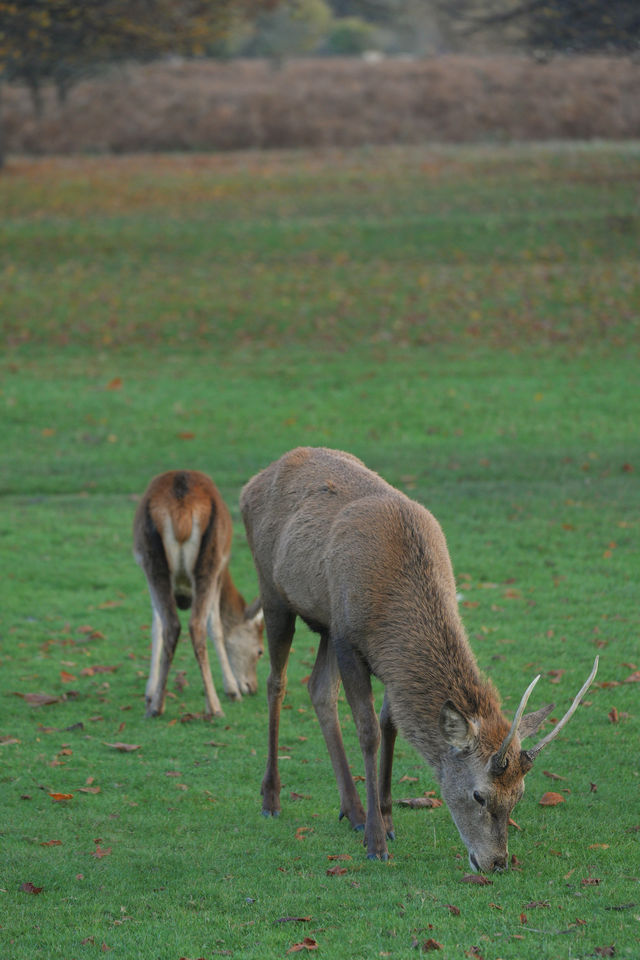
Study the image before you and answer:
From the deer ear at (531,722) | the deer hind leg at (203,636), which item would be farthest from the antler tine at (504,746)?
the deer hind leg at (203,636)

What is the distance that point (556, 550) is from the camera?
11.6 meters

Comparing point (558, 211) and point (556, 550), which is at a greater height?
point (556, 550)

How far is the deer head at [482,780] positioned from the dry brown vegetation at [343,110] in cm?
3689

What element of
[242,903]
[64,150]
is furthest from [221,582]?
[64,150]

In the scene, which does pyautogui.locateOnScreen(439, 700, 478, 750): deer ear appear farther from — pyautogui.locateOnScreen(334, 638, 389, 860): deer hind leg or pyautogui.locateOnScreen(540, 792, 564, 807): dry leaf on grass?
pyautogui.locateOnScreen(540, 792, 564, 807): dry leaf on grass

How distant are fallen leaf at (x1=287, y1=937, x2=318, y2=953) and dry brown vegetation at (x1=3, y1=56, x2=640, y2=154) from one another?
37.5 metres

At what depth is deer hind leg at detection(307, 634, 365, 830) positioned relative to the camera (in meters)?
6.17

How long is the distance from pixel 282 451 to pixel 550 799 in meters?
9.63

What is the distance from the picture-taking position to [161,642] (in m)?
8.60

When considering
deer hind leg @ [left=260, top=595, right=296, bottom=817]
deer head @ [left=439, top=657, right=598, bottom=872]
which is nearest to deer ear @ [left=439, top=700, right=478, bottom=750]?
deer head @ [left=439, top=657, right=598, bottom=872]

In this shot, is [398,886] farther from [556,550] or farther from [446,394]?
[446,394]

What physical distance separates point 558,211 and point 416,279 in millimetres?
6442

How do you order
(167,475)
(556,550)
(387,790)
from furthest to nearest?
1. (556,550)
2. (167,475)
3. (387,790)

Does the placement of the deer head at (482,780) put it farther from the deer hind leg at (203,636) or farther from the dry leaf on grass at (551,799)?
the deer hind leg at (203,636)
